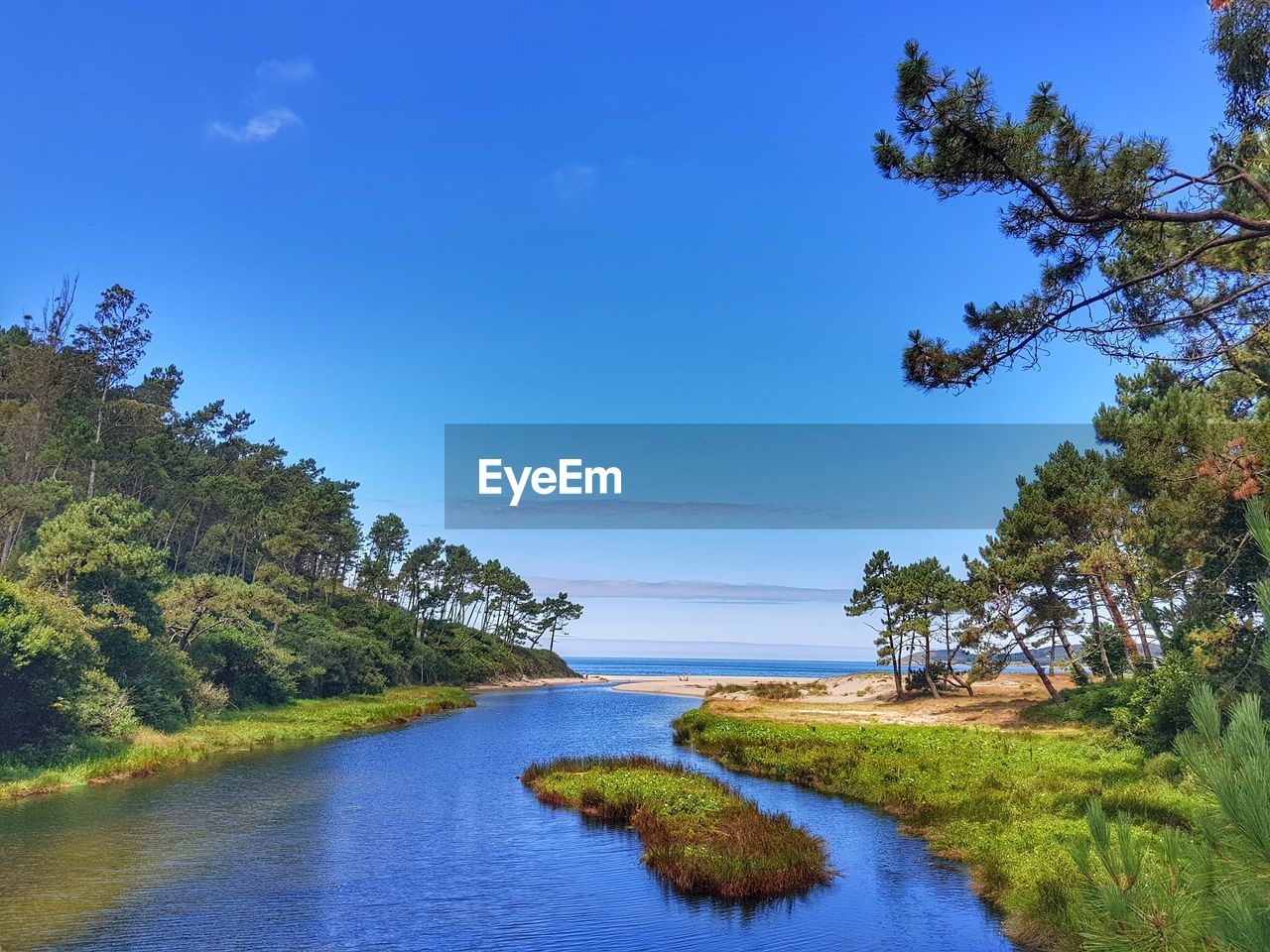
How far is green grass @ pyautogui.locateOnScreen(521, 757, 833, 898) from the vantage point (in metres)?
20.0

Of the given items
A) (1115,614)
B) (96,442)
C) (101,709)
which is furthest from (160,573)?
(1115,614)

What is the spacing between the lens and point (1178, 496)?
85.5ft

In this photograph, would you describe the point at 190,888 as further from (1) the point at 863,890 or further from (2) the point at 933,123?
(2) the point at 933,123

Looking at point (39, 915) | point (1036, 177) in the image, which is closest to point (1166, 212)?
point (1036, 177)

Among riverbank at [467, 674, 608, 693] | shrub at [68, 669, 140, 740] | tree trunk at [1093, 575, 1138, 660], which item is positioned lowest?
riverbank at [467, 674, 608, 693]

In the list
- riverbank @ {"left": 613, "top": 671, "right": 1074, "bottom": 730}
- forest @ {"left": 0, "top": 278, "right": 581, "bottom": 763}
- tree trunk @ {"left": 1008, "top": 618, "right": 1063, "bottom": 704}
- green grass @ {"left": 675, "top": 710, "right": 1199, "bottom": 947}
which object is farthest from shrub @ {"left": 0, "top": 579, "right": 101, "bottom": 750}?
tree trunk @ {"left": 1008, "top": 618, "right": 1063, "bottom": 704}

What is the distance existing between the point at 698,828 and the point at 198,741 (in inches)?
1267

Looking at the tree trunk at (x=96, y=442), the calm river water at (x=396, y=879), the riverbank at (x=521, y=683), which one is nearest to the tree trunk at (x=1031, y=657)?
the calm river water at (x=396, y=879)

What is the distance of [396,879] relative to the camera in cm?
2098

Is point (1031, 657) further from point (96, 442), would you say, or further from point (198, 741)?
point (96, 442)

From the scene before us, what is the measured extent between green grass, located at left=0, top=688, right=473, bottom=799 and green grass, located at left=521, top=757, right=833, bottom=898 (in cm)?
1864

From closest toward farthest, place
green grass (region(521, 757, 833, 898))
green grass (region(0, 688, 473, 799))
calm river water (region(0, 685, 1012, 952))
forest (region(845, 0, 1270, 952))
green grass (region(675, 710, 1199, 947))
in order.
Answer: forest (region(845, 0, 1270, 952)) → calm river water (region(0, 685, 1012, 952)) → green grass (region(675, 710, 1199, 947)) → green grass (region(521, 757, 833, 898)) → green grass (region(0, 688, 473, 799))

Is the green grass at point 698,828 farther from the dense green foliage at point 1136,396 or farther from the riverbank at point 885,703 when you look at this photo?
the riverbank at point 885,703

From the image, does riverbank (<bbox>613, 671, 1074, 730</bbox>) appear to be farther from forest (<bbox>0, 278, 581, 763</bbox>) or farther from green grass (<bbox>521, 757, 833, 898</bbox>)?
forest (<bbox>0, 278, 581, 763</bbox>)
